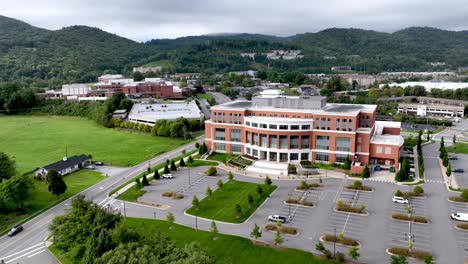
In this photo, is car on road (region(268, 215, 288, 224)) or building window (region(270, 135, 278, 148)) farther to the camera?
building window (region(270, 135, 278, 148))

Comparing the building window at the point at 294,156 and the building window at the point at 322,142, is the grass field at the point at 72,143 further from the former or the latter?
the building window at the point at 322,142

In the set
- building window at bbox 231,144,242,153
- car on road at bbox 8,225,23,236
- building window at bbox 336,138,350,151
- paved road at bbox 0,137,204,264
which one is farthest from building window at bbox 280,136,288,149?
car on road at bbox 8,225,23,236

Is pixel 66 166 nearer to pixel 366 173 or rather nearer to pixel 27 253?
pixel 27 253

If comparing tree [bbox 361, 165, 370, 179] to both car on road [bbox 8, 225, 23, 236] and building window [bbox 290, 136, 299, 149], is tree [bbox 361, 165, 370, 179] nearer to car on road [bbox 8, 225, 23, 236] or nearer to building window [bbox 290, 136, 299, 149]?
building window [bbox 290, 136, 299, 149]

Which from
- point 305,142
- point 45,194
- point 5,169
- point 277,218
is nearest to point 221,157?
point 305,142

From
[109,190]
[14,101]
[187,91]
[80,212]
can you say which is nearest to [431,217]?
[80,212]

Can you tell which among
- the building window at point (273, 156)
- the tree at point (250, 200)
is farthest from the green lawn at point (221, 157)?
the tree at point (250, 200)
